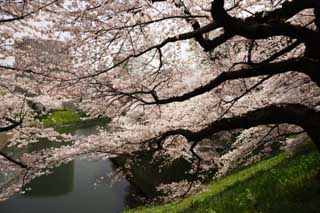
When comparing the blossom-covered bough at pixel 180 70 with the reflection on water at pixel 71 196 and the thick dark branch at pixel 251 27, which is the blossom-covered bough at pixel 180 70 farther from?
the reflection on water at pixel 71 196

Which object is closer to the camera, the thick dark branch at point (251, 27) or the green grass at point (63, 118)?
the thick dark branch at point (251, 27)

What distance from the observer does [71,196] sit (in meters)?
22.1

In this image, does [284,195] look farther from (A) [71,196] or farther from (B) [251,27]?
(A) [71,196]

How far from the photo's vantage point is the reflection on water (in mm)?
19906

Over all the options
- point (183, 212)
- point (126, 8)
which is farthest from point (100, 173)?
point (126, 8)

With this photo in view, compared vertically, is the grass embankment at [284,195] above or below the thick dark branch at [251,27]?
below

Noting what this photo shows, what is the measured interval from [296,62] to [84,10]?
3.50 metres

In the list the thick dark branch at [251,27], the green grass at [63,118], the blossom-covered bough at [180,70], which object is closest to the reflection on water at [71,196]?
the blossom-covered bough at [180,70]

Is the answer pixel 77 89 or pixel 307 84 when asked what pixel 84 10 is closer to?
pixel 77 89

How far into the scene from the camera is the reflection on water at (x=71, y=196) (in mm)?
19906

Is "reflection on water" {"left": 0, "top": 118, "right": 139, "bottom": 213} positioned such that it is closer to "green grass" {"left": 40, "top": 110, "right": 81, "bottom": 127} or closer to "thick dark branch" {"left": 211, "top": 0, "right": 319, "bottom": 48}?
"thick dark branch" {"left": 211, "top": 0, "right": 319, "bottom": 48}

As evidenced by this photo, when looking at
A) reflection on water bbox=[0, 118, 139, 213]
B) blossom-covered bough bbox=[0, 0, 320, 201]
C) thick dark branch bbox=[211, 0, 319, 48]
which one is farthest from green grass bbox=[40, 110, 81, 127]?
thick dark branch bbox=[211, 0, 319, 48]

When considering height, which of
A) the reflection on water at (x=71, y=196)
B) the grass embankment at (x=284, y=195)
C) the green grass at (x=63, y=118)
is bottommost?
the grass embankment at (x=284, y=195)

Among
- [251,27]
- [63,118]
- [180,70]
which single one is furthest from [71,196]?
[63,118]
